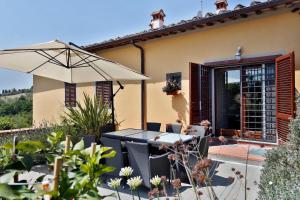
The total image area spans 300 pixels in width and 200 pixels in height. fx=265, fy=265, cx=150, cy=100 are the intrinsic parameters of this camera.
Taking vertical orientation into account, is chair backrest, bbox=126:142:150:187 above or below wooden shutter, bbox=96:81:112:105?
below

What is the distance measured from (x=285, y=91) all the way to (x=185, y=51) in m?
3.63

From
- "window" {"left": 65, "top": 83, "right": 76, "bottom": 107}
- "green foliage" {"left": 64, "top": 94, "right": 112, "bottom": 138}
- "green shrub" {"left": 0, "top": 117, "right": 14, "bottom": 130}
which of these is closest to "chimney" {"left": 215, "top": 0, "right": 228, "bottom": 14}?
"green foliage" {"left": 64, "top": 94, "right": 112, "bottom": 138}

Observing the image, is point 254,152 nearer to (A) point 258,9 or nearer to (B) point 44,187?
(A) point 258,9

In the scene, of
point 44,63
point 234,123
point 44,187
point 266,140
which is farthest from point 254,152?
point 44,187

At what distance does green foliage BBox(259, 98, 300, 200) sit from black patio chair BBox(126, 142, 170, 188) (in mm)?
1540

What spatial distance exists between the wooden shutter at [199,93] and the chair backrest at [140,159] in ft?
12.4

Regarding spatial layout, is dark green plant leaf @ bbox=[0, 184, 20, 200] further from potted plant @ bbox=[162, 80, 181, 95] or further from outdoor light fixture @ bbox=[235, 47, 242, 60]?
potted plant @ bbox=[162, 80, 181, 95]

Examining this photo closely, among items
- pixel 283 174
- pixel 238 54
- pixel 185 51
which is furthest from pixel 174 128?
pixel 283 174

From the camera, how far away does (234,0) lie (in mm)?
9812

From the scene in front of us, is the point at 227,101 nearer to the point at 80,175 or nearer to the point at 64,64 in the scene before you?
the point at 64,64

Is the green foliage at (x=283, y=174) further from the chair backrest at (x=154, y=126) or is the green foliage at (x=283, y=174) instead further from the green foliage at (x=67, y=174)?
the chair backrest at (x=154, y=126)

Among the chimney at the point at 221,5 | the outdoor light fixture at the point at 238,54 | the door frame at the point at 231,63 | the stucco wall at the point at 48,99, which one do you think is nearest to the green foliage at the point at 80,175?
the door frame at the point at 231,63

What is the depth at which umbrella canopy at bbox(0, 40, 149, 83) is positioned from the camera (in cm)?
516

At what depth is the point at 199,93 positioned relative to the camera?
830 centimetres
